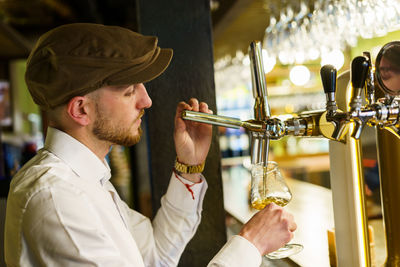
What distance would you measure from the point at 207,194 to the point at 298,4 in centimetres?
189

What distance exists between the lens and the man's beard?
39.8 inches

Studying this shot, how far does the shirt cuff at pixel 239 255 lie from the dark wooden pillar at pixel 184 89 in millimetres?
576

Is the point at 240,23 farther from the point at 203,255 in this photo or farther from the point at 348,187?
the point at 348,187

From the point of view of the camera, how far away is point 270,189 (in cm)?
100

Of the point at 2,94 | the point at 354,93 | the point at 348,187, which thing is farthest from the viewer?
the point at 2,94

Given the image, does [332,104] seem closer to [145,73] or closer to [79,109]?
[145,73]

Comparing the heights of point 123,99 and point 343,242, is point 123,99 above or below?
above

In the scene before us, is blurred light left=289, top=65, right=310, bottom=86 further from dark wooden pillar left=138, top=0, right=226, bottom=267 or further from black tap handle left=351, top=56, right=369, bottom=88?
black tap handle left=351, top=56, right=369, bottom=88

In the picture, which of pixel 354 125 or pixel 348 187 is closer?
pixel 354 125

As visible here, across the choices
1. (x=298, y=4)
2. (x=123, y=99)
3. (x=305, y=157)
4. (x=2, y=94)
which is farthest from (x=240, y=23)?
(x=2, y=94)

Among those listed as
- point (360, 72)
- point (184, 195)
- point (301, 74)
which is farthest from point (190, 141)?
point (301, 74)

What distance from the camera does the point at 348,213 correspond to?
3.14 ft

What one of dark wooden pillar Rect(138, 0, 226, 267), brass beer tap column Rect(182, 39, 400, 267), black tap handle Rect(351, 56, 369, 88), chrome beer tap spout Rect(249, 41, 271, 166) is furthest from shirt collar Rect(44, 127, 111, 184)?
black tap handle Rect(351, 56, 369, 88)

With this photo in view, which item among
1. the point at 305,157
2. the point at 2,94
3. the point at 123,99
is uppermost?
the point at 2,94
